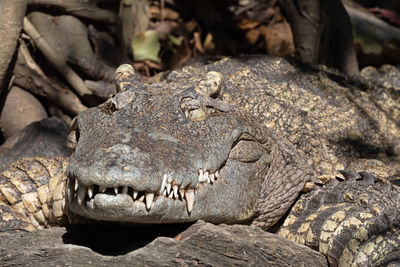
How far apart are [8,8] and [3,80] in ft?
2.19

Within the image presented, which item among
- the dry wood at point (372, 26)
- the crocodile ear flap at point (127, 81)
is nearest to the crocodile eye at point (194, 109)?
the crocodile ear flap at point (127, 81)

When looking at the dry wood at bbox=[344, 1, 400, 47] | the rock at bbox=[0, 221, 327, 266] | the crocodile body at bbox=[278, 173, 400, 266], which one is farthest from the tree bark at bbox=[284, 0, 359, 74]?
the rock at bbox=[0, 221, 327, 266]

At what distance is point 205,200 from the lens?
126 inches

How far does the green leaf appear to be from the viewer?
739cm

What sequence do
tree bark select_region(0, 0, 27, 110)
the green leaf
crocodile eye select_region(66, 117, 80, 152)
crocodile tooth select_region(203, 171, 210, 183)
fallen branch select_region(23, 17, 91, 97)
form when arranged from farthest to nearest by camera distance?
1. the green leaf
2. fallen branch select_region(23, 17, 91, 97)
3. tree bark select_region(0, 0, 27, 110)
4. crocodile eye select_region(66, 117, 80, 152)
5. crocodile tooth select_region(203, 171, 210, 183)

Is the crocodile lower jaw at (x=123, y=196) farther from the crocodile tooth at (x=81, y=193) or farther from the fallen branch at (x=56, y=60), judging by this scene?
the fallen branch at (x=56, y=60)

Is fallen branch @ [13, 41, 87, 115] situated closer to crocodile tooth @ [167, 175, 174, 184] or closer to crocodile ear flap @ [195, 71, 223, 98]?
crocodile ear flap @ [195, 71, 223, 98]

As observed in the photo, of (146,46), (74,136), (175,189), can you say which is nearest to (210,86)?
(74,136)

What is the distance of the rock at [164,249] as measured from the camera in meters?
2.87

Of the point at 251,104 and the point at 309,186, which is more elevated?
the point at 251,104

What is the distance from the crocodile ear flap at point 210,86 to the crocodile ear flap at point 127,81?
36 centimetres

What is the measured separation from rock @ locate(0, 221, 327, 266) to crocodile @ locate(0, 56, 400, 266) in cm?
13

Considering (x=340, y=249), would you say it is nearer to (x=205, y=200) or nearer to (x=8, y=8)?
(x=205, y=200)

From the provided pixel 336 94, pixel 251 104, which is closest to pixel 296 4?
pixel 336 94
